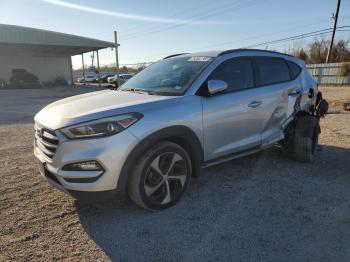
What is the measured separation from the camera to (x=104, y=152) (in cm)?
317

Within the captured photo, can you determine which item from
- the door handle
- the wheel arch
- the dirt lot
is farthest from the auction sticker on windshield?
the dirt lot

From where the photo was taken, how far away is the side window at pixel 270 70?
4.84 m

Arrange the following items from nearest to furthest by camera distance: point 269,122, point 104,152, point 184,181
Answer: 1. point 104,152
2. point 184,181
3. point 269,122

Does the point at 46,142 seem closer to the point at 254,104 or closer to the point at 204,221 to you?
the point at 204,221

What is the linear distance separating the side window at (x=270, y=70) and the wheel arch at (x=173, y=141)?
5.11 ft

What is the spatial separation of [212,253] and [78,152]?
1556 mm

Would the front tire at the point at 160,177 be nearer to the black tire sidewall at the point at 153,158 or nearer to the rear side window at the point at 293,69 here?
the black tire sidewall at the point at 153,158

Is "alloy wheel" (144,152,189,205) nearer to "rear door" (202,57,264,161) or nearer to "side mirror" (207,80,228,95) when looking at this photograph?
"rear door" (202,57,264,161)

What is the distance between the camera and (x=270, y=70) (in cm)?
506

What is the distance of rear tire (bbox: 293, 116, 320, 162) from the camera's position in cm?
534

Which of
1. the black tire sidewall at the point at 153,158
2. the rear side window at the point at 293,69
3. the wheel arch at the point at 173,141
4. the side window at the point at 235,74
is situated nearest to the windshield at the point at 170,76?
the side window at the point at 235,74

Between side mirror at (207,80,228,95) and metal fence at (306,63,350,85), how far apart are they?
88.1 ft

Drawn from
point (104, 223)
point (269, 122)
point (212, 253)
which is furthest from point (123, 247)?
point (269, 122)

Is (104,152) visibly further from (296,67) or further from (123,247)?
(296,67)
